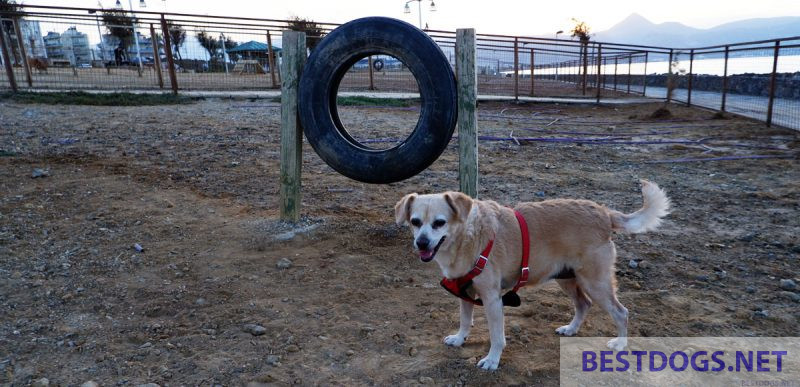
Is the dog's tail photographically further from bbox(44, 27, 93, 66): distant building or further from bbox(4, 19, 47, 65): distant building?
bbox(44, 27, 93, 66): distant building

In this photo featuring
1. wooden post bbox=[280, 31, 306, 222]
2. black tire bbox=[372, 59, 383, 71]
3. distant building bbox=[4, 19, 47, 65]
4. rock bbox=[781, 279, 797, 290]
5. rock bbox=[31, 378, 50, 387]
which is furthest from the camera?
black tire bbox=[372, 59, 383, 71]

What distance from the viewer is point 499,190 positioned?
688 centimetres

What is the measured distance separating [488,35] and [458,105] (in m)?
14.2

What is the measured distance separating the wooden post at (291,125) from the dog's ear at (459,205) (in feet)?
8.33

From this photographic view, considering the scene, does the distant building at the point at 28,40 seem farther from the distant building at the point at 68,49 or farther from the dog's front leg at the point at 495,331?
the dog's front leg at the point at 495,331

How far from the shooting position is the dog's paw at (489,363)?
316cm

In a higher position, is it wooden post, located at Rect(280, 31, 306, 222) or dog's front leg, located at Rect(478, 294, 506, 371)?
wooden post, located at Rect(280, 31, 306, 222)

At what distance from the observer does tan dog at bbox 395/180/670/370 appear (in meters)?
3.24

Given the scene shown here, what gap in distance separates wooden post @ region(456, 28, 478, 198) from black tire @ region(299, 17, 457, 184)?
16 cm

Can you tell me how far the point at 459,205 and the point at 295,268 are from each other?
1.92m

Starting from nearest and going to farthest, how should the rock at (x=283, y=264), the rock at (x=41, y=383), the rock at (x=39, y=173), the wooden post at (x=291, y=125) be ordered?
1. the rock at (x=41, y=383)
2. the rock at (x=283, y=264)
3. the wooden post at (x=291, y=125)
4. the rock at (x=39, y=173)

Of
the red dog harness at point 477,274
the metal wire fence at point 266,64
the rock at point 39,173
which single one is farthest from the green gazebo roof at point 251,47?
the red dog harness at point 477,274

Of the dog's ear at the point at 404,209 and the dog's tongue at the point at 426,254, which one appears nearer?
the dog's tongue at the point at 426,254

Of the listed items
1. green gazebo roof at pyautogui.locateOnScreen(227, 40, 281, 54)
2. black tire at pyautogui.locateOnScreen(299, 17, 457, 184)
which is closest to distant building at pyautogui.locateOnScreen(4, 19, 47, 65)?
green gazebo roof at pyautogui.locateOnScreen(227, 40, 281, 54)
